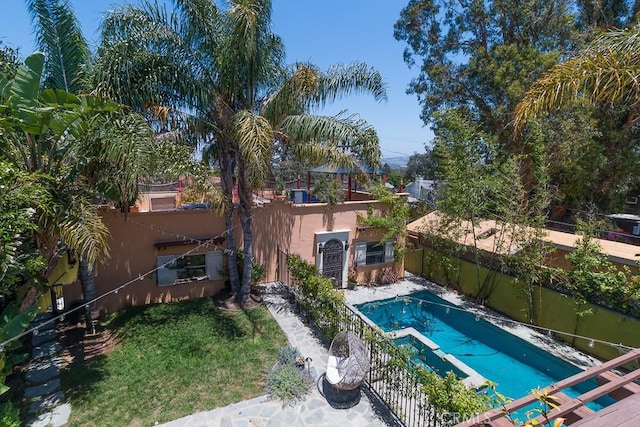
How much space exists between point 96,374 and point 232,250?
Result: 4876 mm

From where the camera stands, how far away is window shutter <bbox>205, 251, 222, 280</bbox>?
38.6ft

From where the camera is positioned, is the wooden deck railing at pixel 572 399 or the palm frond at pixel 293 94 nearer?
the wooden deck railing at pixel 572 399

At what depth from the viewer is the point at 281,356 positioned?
319 inches

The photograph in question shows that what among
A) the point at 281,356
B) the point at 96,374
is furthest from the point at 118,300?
the point at 281,356

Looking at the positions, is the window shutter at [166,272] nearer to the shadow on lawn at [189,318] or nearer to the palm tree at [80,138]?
the shadow on lawn at [189,318]

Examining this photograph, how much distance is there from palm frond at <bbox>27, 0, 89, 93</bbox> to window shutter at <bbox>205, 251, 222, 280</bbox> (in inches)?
250

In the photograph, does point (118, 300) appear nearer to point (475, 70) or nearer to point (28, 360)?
point (28, 360)

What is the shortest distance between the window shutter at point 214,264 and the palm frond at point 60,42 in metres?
6.34

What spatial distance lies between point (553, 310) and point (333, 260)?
8.22 metres

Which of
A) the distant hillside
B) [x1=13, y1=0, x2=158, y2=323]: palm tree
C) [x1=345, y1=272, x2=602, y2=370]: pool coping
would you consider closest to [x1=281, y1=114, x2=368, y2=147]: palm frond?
the distant hillside

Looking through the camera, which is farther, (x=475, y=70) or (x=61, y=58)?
(x=475, y=70)

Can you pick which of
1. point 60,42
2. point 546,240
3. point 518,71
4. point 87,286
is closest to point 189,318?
point 87,286

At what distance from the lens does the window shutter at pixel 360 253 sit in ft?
47.4

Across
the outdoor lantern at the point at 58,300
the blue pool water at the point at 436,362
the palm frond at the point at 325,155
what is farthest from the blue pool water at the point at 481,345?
the outdoor lantern at the point at 58,300
